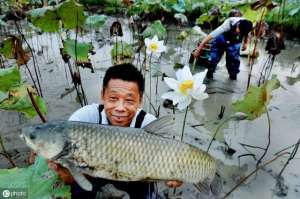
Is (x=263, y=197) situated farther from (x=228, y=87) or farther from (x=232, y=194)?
(x=228, y=87)

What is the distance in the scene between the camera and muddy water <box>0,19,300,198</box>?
11.2 ft

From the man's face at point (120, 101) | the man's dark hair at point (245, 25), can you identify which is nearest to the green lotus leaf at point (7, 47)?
the man's face at point (120, 101)

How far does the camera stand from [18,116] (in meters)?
4.56

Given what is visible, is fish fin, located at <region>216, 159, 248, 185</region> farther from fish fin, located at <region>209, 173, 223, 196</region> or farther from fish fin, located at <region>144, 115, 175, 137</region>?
fish fin, located at <region>144, 115, 175, 137</region>

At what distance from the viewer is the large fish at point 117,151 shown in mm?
1659

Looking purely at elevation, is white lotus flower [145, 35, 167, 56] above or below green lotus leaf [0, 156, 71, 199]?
above

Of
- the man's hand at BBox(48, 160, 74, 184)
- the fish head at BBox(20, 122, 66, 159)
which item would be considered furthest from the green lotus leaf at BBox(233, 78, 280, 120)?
the fish head at BBox(20, 122, 66, 159)

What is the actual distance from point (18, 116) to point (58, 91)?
1112mm

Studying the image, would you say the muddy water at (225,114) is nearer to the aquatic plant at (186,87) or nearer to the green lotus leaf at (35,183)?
the aquatic plant at (186,87)

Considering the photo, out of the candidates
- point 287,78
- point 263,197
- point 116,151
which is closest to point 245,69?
point 287,78

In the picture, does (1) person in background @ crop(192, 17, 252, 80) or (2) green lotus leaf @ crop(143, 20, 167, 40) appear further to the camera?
(2) green lotus leaf @ crop(143, 20, 167, 40)

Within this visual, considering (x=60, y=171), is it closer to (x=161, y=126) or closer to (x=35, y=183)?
(x=35, y=183)

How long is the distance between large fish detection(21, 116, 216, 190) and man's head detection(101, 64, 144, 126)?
19.6 inches

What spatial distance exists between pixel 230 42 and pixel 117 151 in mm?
5262
